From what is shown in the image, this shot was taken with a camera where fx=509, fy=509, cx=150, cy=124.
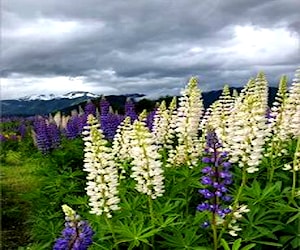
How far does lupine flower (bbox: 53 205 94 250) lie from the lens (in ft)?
8.81

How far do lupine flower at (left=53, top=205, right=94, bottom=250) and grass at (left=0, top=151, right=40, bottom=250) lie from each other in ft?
11.1

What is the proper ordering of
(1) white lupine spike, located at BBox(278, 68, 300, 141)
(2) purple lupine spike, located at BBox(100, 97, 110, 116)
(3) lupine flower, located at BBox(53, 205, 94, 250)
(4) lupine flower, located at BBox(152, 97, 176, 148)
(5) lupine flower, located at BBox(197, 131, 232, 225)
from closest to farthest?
(3) lupine flower, located at BBox(53, 205, 94, 250)
(5) lupine flower, located at BBox(197, 131, 232, 225)
(1) white lupine spike, located at BBox(278, 68, 300, 141)
(4) lupine flower, located at BBox(152, 97, 176, 148)
(2) purple lupine spike, located at BBox(100, 97, 110, 116)

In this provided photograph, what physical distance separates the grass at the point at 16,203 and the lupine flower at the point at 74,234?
3371 mm

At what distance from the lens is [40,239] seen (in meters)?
5.07

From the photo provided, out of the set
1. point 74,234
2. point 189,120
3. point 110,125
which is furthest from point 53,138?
point 74,234

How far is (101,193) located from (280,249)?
1339 mm

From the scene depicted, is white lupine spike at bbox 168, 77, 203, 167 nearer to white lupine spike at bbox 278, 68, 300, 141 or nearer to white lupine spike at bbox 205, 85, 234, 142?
white lupine spike at bbox 205, 85, 234, 142

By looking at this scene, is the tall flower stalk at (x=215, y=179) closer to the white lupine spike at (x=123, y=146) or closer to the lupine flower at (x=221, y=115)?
the lupine flower at (x=221, y=115)

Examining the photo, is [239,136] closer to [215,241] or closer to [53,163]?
[215,241]

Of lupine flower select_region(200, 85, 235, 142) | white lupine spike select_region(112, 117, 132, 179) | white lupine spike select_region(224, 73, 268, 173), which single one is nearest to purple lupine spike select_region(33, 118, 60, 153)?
white lupine spike select_region(112, 117, 132, 179)

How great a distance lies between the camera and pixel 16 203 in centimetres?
769

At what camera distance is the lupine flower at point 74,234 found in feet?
8.81

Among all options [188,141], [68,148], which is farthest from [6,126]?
[188,141]

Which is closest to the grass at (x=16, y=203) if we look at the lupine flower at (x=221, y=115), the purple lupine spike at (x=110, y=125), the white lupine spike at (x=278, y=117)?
the purple lupine spike at (x=110, y=125)
